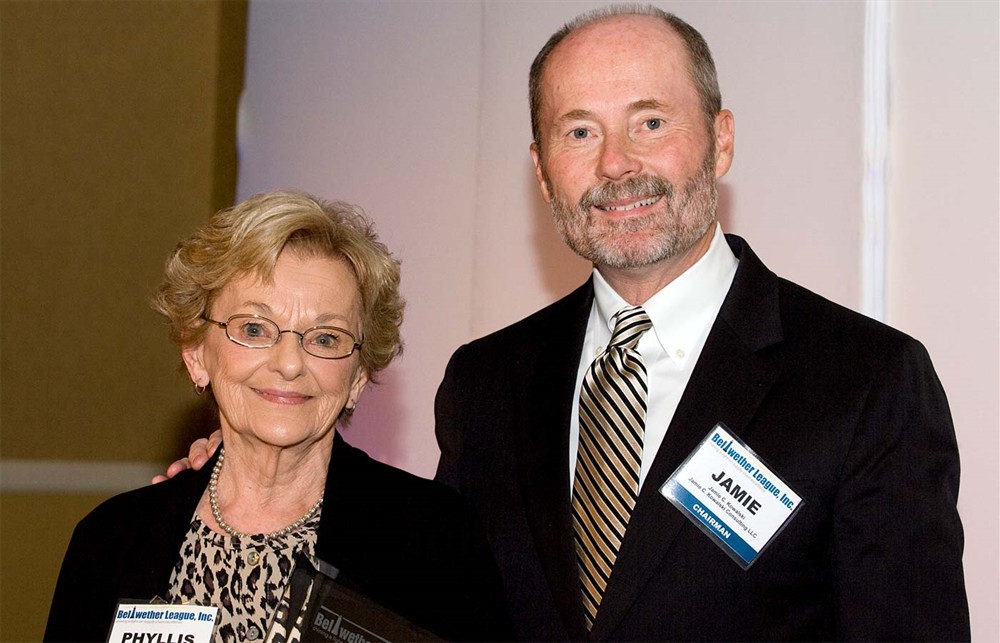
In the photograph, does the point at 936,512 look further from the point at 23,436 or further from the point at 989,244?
the point at 23,436

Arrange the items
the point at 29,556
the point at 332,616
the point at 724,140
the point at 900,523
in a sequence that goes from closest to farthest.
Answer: the point at 332,616 < the point at 900,523 < the point at 724,140 < the point at 29,556

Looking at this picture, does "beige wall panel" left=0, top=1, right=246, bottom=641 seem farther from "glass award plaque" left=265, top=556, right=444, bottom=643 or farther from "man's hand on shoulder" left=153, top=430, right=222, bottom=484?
"glass award plaque" left=265, top=556, right=444, bottom=643

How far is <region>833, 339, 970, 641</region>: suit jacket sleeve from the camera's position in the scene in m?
1.94

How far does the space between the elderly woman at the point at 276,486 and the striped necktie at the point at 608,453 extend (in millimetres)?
205

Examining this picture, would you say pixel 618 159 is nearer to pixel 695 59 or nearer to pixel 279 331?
pixel 695 59

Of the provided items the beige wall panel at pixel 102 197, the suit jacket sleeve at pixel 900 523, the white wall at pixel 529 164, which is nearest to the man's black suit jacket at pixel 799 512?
the suit jacket sleeve at pixel 900 523

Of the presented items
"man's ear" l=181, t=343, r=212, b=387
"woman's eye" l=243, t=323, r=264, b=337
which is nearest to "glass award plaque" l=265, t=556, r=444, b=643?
"woman's eye" l=243, t=323, r=264, b=337

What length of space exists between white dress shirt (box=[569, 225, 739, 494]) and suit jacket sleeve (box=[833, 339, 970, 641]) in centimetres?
39

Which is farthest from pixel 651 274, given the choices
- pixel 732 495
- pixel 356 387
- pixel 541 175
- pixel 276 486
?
pixel 276 486

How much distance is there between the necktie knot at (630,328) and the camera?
231 cm

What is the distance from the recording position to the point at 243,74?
470 cm

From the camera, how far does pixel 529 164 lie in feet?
12.0

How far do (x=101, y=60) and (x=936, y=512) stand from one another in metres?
4.00

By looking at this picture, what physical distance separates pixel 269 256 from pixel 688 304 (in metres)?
0.91
